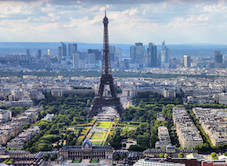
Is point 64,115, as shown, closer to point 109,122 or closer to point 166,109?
point 109,122

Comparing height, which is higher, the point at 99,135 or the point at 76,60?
the point at 76,60

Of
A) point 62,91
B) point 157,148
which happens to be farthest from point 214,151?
point 62,91

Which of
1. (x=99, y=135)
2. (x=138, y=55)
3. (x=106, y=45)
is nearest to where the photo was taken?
(x=99, y=135)

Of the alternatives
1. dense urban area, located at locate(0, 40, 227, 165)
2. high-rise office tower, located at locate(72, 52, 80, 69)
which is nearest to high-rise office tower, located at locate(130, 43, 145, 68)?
high-rise office tower, located at locate(72, 52, 80, 69)

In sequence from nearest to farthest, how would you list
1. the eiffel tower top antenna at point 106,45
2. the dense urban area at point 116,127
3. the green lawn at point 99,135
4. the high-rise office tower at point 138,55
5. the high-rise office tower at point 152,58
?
the dense urban area at point 116,127
the green lawn at point 99,135
the eiffel tower top antenna at point 106,45
the high-rise office tower at point 152,58
the high-rise office tower at point 138,55

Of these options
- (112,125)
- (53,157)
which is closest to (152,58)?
(112,125)

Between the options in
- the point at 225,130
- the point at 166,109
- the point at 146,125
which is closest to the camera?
the point at 225,130

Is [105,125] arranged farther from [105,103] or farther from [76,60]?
[76,60]

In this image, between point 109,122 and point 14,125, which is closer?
point 14,125

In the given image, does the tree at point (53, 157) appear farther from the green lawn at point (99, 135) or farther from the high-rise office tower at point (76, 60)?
the high-rise office tower at point (76, 60)

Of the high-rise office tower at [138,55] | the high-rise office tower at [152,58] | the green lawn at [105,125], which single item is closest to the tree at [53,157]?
the green lawn at [105,125]

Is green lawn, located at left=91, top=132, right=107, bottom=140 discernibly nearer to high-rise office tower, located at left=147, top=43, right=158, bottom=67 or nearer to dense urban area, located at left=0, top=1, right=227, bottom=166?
dense urban area, located at left=0, top=1, right=227, bottom=166
